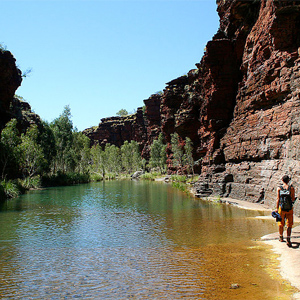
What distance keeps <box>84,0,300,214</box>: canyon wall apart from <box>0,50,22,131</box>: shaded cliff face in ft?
95.3

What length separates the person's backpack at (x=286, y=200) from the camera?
1030 cm

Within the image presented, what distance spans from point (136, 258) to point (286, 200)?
5.60m

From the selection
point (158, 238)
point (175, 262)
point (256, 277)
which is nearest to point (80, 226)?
point (158, 238)

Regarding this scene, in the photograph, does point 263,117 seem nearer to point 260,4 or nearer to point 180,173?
point 260,4

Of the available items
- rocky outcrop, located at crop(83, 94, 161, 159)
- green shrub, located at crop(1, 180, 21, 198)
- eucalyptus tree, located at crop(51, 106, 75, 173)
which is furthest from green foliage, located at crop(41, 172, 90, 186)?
rocky outcrop, located at crop(83, 94, 161, 159)

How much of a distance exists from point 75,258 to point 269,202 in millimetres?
15760

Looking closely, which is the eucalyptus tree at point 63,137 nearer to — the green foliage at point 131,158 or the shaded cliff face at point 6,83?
the shaded cliff face at point 6,83

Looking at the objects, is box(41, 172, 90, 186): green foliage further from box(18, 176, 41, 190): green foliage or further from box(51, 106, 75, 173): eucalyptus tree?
box(18, 176, 41, 190): green foliage

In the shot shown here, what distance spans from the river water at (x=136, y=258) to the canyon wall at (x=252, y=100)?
592 centimetres

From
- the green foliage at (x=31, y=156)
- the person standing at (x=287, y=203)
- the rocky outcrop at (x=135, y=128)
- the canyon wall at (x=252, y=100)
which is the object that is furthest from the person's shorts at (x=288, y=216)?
the rocky outcrop at (x=135, y=128)

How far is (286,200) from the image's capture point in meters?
10.3

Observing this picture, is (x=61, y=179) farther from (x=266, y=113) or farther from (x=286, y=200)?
(x=286, y=200)

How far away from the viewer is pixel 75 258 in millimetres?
10680

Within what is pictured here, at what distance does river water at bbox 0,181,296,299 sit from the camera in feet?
25.0
